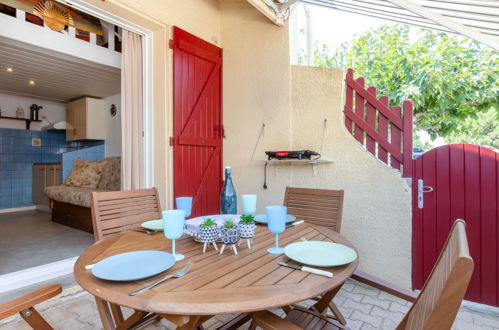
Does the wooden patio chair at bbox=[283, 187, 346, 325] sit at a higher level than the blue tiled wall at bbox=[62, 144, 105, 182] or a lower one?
lower

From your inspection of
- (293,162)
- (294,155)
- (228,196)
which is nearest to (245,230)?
(228,196)

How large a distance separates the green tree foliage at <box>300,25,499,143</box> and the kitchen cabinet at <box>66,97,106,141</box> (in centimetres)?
681

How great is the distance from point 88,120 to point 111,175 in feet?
5.83

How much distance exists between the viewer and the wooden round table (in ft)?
2.58

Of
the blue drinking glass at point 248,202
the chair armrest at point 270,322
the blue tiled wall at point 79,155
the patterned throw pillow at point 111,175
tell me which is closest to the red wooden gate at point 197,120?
the blue drinking glass at point 248,202

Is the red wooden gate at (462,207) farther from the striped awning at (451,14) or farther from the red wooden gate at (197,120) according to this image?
the red wooden gate at (197,120)

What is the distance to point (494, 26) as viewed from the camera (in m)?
2.06

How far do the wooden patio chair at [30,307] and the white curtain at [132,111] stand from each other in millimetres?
2139

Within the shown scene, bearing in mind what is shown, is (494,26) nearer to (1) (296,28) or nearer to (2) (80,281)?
(1) (296,28)

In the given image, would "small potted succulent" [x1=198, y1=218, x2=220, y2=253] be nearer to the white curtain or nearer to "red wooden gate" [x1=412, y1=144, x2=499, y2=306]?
"red wooden gate" [x1=412, y1=144, x2=499, y2=306]

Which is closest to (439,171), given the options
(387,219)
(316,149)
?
(387,219)

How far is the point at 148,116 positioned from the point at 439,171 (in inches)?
116

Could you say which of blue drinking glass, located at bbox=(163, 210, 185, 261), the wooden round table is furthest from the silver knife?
blue drinking glass, located at bbox=(163, 210, 185, 261)

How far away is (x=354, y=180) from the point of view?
2662mm
